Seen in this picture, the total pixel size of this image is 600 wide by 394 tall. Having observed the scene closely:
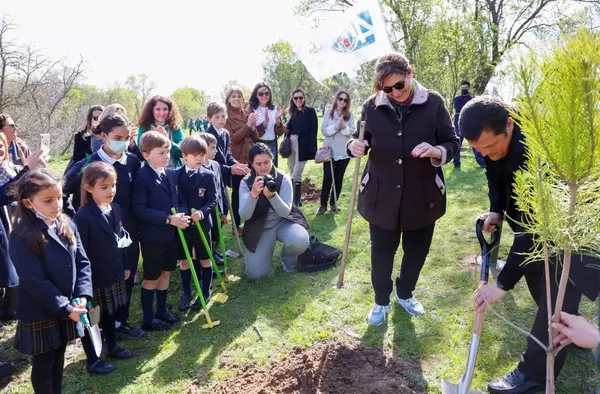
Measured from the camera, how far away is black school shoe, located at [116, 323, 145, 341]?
145 inches

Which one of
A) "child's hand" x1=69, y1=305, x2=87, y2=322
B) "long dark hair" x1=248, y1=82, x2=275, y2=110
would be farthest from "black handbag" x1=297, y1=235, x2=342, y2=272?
"child's hand" x1=69, y1=305, x2=87, y2=322

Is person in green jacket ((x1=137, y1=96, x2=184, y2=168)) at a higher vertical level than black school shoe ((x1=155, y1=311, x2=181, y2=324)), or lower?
higher

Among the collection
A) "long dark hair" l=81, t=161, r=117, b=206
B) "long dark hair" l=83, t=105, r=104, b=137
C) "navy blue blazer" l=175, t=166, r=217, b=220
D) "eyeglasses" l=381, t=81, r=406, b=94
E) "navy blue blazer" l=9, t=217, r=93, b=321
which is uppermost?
"eyeglasses" l=381, t=81, r=406, b=94

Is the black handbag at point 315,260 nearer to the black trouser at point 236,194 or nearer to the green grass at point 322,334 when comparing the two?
the green grass at point 322,334

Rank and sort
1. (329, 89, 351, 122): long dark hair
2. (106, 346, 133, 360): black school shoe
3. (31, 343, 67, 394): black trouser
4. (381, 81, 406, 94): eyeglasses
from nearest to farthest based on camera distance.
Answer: (31, 343, 67, 394): black trouser → (381, 81, 406, 94): eyeglasses → (106, 346, 133, 360): black school shoe → (329, 89, 351, 122): long dark hair

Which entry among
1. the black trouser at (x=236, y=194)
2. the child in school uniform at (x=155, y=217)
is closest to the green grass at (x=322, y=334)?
the child in school uniform at (x=155, y=217)

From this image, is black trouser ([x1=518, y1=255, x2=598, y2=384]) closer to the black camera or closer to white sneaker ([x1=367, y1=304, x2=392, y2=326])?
white sneaker ([x1=367, y1=304, x2=392, y2=326])

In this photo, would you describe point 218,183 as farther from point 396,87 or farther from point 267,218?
point 396,87

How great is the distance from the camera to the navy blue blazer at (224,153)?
17.5 ft

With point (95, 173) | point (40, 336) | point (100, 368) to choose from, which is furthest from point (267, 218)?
point (40, 336)

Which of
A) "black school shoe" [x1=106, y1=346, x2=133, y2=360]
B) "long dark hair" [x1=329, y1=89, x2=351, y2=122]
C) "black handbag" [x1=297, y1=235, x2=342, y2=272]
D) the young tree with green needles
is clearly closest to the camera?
the young tree with green needles

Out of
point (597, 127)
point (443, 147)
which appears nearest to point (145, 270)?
point (443, 147)

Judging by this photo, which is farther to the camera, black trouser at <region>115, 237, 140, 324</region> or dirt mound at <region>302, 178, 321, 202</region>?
dirt mound at <region>302, 178, 321, 202</region>

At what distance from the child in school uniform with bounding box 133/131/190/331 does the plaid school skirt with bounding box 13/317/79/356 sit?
111cm
